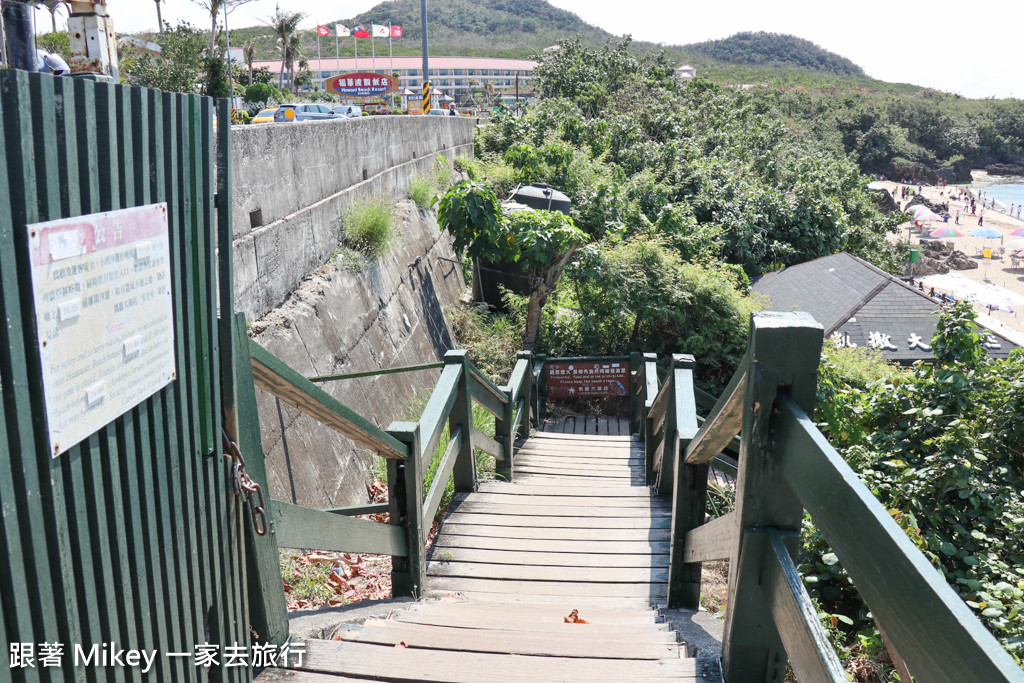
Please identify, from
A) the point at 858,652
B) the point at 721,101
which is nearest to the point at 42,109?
the point at 858,652

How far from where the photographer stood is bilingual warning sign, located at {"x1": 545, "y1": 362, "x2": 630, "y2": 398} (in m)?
10.7

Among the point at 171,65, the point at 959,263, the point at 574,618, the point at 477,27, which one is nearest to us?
the point at 574,618

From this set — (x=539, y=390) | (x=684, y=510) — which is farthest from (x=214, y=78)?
(x=684, y=510)

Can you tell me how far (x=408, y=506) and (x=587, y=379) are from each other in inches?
286

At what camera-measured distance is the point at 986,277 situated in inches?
1646

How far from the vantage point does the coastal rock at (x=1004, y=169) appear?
8406 cm

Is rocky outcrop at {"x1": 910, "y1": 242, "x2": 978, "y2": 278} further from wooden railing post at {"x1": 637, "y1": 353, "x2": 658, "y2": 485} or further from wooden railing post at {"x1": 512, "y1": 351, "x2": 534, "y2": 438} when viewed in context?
wooden railing post at {"x1": 512, "y1": 351, "x2": 534, "y2": 438}

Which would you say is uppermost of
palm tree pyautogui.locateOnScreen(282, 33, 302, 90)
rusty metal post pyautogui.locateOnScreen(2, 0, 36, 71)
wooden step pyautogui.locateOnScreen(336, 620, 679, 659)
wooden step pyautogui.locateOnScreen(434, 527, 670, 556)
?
palm tree pyautogui.locateOnScreen(282, 33, 302, 90)

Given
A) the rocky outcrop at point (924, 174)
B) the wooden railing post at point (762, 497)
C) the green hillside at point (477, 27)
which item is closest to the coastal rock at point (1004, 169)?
the rocky outcrop at point (924, 174)

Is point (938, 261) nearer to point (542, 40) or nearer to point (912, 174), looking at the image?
point (912, 174)

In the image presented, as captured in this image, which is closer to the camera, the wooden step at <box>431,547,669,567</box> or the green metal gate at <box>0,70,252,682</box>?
the green metal gate at <box>0,70,252,682</box>

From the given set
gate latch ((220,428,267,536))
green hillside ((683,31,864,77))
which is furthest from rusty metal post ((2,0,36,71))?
green hillside ((683,31,864,77))

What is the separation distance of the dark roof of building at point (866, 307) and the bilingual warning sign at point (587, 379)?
9.43 ft

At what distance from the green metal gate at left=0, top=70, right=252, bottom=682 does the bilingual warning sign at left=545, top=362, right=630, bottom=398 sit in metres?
8.39
